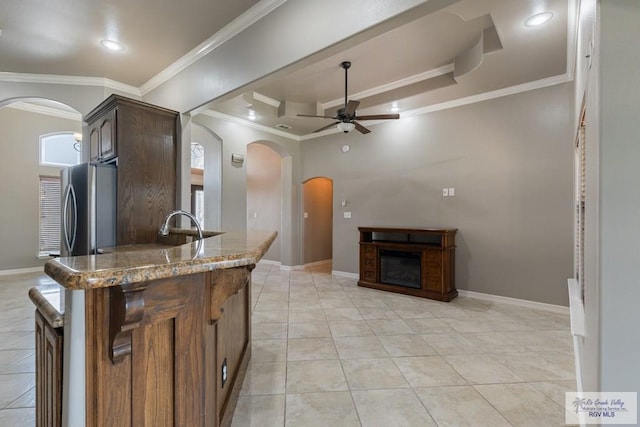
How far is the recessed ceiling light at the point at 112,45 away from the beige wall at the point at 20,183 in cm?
410

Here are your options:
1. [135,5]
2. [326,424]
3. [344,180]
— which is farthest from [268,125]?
[326,424]

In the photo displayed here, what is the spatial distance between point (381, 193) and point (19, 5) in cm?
468

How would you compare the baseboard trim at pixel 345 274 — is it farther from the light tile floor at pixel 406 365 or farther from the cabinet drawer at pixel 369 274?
the light tile floor at pixel 406 365

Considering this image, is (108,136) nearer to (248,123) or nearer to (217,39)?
(217,39)

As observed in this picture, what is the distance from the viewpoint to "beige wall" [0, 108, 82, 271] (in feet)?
17.2

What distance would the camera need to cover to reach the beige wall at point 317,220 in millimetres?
6570

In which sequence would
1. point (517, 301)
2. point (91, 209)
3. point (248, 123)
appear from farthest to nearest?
point (248, 123), point (517, 301), point (91, 209)

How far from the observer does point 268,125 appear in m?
5.55

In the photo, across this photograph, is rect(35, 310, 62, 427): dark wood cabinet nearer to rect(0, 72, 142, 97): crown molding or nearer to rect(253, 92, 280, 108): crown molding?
rect(0, 72, 142, 97): crown molding

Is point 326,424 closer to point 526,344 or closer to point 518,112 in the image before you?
point 526,344

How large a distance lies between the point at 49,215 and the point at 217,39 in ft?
18.3

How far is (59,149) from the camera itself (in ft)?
19.4

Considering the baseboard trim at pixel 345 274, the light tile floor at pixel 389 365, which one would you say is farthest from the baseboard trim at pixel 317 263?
the light tile floor at pixel 389 365

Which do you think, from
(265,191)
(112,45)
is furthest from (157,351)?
(265,191)
